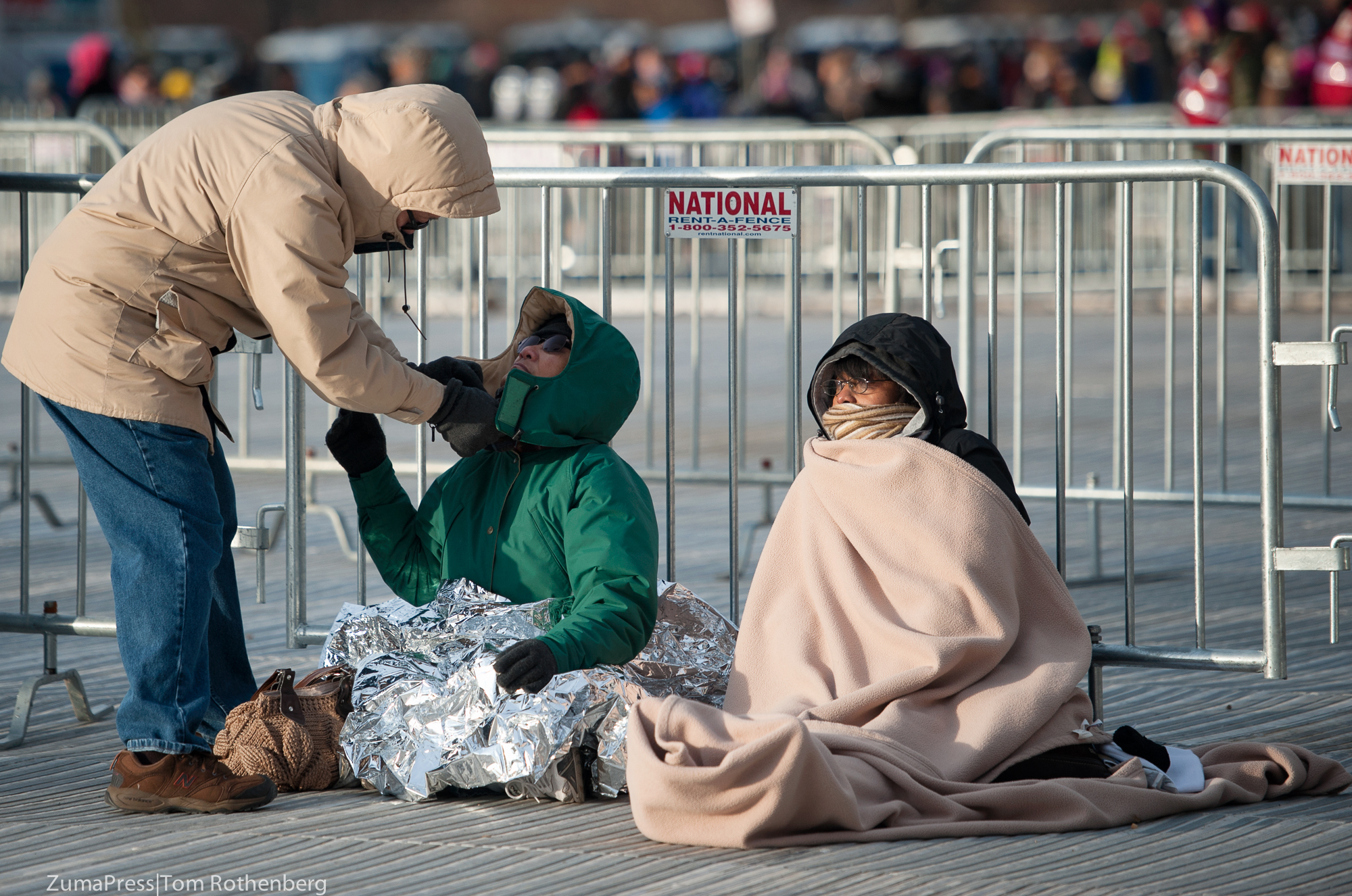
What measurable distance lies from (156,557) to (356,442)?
2.10 feet

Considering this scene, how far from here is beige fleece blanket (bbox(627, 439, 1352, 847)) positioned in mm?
3645

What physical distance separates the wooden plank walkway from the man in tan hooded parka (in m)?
0.29

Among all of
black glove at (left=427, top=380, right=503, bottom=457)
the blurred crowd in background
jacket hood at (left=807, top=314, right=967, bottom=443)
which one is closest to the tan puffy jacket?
black glove at (left=427, top=380, right=503, bottom=457)

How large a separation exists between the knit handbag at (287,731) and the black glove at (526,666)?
0.59 m

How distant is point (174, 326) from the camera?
13.3ft

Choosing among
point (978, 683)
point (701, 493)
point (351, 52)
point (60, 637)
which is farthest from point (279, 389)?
point (351, 52)

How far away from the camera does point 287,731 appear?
4203 millimetres

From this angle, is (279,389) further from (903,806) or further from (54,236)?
(903,806)

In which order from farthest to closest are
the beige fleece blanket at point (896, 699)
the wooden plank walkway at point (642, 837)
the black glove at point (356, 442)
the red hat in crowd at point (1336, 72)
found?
the red hat in crowd at point (1336, 72) → the black glove at point (356, 442) → the beige fleece blanket at point (896, 699) → the wooden plank walkway at point (642, 837)

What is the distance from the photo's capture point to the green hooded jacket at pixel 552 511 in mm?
4090

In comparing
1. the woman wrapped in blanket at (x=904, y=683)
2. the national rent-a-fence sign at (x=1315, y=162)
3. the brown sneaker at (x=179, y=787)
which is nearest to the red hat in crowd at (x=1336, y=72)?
the national rent-a-fence sign at (x=1315, y=162)

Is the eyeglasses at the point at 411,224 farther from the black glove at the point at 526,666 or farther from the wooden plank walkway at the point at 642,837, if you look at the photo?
the wooden plank walkway at the point at 642,837

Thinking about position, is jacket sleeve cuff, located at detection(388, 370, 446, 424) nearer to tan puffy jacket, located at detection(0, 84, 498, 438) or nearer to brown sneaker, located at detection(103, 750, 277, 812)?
tan puffy jacket, located at detection(0, 84, 498, 438)

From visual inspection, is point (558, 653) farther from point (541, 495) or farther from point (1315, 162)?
point (1315, 162)
